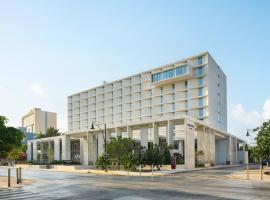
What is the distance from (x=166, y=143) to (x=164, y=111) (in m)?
48.5

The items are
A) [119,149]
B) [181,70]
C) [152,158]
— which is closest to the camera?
[152,158]

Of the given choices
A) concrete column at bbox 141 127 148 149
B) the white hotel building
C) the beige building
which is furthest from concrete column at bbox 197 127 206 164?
the beige building

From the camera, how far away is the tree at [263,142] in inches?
1623

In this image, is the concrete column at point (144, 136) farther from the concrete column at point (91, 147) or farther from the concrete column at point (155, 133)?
the concrete column at point (91, 147)

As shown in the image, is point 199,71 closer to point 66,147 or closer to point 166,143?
point 166,143

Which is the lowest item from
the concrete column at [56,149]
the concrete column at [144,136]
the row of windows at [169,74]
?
the concrete column at [56,149]

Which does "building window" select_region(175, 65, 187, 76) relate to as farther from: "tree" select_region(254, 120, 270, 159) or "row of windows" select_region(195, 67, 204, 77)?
"tree" select_region(254, 120, 270, 159)

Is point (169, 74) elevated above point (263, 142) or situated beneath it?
elevated above

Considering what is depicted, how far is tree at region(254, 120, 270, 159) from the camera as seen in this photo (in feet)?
135

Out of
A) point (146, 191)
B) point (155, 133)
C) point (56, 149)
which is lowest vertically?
point (56, 149)

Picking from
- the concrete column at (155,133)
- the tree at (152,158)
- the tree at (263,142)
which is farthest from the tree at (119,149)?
the tree at (263,142)

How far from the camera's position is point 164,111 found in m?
125

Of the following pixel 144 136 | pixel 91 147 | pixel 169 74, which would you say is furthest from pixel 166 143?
pixel 169 74

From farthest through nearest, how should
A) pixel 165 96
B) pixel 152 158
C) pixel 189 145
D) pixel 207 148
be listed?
pixel 165 96, pixel 207 148, pixel 189 145, pixel 152 158
